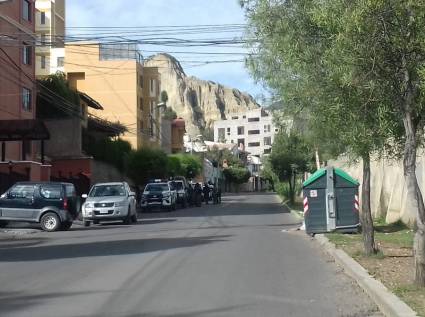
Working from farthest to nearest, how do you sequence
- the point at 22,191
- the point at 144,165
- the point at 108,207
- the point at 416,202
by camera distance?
the point at 144,165
the point at 108,207
the point at 22,191
the point at 416,202

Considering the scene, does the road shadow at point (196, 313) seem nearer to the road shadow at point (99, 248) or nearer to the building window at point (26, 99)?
the road shadow at point (99, 248)

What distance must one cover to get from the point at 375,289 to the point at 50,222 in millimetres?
16139

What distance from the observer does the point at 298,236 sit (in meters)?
20.3

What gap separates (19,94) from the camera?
130 ft

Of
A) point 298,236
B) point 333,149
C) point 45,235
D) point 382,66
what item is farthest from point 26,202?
point 382,66

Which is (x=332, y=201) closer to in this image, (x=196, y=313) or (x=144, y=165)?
(x=196, y=313)

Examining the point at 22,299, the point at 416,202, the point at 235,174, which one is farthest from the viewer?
the point at 235,174

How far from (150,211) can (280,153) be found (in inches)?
401

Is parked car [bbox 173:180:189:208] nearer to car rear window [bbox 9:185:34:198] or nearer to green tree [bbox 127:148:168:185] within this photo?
green tree [bbox 127:148:168:185]

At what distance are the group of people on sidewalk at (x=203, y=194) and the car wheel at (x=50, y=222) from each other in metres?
24.9

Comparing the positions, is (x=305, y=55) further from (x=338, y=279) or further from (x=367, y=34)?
(x=338, y=279)

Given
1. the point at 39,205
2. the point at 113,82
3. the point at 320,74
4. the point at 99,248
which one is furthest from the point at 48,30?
the point at 320,74

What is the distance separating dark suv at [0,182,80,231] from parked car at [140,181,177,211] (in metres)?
15.6

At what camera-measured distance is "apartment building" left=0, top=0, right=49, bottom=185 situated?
3231 centimetres
